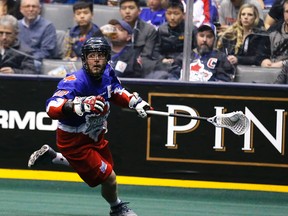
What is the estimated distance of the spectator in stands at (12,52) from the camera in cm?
859

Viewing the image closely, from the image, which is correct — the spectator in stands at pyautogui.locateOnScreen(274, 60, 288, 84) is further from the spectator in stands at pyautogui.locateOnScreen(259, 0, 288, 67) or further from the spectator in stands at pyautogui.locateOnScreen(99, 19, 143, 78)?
the spectator in stands at pyautogui.locateOnScreen(99, 19, 143, 78)

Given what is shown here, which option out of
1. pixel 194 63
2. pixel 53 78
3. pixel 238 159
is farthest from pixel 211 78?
pixel 53 78

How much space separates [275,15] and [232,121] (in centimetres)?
194

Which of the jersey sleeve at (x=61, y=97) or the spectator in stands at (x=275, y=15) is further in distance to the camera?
the spectator in stands at (x=275, y=15)

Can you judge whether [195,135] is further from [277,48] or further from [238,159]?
[277,48]

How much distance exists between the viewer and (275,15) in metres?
8.25

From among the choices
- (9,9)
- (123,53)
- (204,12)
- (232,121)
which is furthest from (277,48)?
(9,9)

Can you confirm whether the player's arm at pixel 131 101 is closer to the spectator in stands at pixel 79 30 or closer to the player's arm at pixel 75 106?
the player's arm at pixel 75 106

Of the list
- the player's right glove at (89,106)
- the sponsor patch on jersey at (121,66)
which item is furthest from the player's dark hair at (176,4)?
the player's right glove at (89,106)

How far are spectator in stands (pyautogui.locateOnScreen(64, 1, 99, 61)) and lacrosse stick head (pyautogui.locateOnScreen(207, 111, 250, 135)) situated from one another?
7.92 feet

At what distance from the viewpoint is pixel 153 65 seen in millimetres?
8469

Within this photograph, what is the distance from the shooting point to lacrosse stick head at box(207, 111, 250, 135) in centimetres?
671

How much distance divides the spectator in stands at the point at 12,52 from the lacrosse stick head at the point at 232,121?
8.58 ft

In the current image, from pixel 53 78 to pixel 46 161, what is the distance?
151 cm
